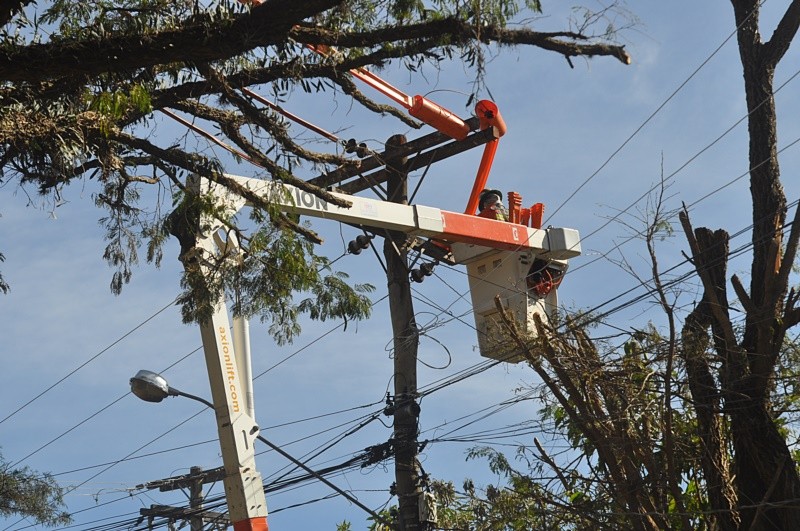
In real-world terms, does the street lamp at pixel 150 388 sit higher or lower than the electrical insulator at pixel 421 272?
lower

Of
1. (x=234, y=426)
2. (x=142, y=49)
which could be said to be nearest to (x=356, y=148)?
(x=142, y=49)

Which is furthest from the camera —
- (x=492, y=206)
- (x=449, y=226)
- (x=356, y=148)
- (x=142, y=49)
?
(x=492, y=206)

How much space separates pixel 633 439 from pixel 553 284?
453 centimetres

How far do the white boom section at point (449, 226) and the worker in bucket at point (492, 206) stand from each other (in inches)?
13.0

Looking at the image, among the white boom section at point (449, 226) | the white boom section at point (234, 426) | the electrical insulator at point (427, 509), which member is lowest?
the electrical insulator at point (427, 509)

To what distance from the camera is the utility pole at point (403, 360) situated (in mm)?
12984

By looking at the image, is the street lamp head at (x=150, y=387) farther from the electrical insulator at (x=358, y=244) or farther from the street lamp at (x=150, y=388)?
the electrical insulator at (x=358, y=244)

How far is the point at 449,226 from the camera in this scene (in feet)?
46.1

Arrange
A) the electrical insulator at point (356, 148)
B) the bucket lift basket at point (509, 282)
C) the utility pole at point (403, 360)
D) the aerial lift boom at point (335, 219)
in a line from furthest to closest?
the bucket lift basket at point (509, 282), the utility pole at point (403, 360), the aerial lift boom at point (335, 219), the electrical insulator at point (356, 148)

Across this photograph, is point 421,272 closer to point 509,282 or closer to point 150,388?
point 509,282

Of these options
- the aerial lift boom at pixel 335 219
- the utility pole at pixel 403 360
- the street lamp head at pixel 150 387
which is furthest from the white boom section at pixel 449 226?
the street lamp head at pixel 150 387

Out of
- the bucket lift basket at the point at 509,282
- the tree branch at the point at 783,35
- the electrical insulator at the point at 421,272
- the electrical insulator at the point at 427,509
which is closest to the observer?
the tree branch at the point at 783,35

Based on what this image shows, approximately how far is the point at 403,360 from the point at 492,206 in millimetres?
2405

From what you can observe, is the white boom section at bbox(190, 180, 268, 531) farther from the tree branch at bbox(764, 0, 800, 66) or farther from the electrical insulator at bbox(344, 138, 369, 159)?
the tree branch at bbox(764, 0, 800, 66)
